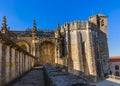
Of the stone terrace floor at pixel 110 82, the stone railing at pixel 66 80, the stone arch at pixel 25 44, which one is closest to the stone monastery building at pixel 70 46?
the stone arch at pixel 25 44

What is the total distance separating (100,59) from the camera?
35969 mm

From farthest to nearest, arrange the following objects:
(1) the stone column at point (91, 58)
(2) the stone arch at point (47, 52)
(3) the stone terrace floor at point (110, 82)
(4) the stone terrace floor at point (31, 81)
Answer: (2) the stone arch at point (47, 52) < (1) the stone column at point (91, 58) < (3) the stone terrace floor at point (110, 82) < (4) the stone terrace floor at point (31, 81)

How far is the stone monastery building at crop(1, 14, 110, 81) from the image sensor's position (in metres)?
32.3

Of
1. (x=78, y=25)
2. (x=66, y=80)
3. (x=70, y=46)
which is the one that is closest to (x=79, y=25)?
(x=78, y=25)

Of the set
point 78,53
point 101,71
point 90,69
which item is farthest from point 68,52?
point 101,71

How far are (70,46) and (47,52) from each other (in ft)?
14.4

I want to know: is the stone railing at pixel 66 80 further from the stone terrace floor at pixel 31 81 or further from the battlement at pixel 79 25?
the battlement at pixel 79 25

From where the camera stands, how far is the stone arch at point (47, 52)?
32.8 m

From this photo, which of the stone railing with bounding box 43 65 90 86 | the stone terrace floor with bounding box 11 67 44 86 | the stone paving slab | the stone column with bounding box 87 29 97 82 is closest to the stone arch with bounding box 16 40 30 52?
the stone column with bounding box 87 29 97 82

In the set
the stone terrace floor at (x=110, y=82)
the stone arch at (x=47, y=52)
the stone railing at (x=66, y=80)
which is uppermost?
the stone arch at (x=47, y=52)

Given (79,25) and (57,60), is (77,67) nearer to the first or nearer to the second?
(57,60)

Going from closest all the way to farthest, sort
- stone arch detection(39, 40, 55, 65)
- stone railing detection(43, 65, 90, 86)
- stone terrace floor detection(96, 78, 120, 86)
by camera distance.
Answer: stone railing detection(43, 65, 90, 86) < stone terrace floor detection(96, 78, 120, 86) < stone arch detection(39, 40, 55, 65)

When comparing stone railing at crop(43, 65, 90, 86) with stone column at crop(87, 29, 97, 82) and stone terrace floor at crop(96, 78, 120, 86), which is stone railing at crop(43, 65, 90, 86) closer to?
stone terrace floor at crop(96, 78, 120, 86)

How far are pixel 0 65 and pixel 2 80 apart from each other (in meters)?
0.71
